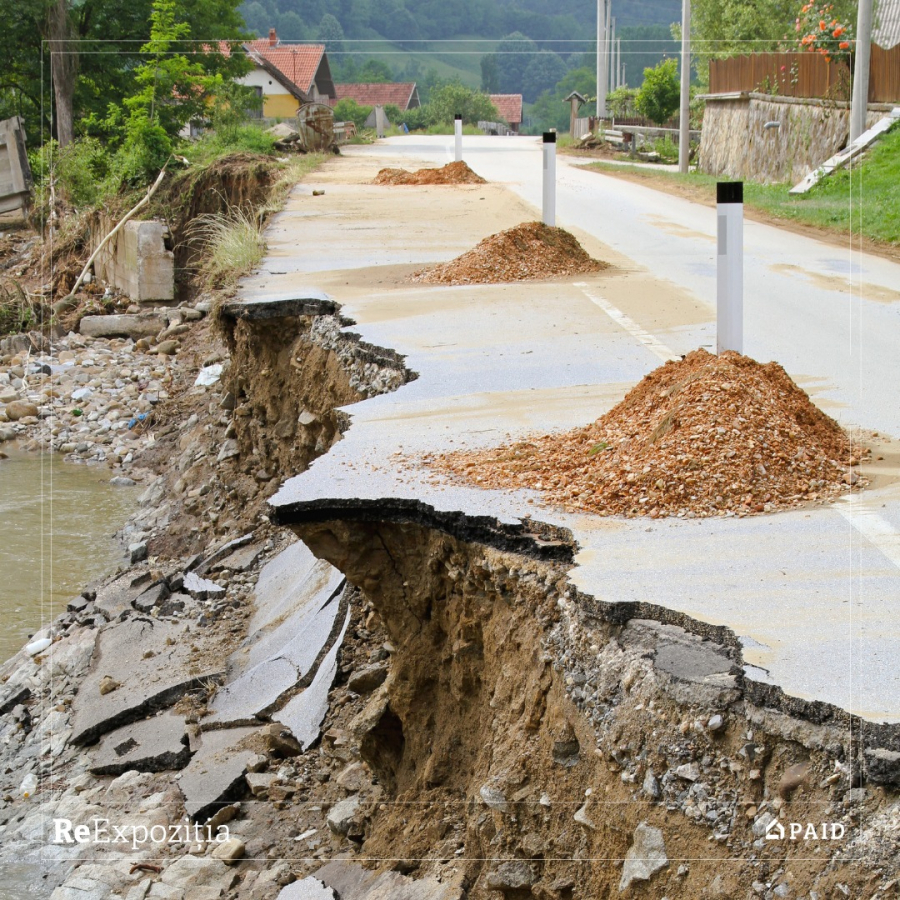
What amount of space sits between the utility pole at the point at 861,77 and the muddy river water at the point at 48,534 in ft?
49.0

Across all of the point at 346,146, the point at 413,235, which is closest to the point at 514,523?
the point at 413,235

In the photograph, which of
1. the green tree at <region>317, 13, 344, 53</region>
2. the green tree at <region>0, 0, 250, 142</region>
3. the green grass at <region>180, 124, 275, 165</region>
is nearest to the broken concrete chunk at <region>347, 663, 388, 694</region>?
the green grass at <region>180, 124, 275, 165</region>

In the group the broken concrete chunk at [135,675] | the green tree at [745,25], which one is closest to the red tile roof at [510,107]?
the green tree at [745,25]

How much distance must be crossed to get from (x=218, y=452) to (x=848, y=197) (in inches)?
486

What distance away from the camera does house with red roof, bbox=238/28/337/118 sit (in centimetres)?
6938

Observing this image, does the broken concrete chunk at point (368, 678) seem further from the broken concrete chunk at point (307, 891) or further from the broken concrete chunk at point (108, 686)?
the broken concrete chunk at point (108, 686)

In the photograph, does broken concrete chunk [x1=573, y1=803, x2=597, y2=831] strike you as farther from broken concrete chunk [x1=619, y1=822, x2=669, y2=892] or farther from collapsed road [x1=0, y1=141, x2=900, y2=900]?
broken concrete chunk [x1=619, y1=822, x2=669, y2=892]

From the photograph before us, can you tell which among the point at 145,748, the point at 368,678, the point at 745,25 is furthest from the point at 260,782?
the point at 745,25

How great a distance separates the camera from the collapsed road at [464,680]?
10.9 ft

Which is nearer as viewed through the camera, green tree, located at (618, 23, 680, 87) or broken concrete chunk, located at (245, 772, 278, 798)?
broken concrete chunk, located at (245, 772, 278, 798)

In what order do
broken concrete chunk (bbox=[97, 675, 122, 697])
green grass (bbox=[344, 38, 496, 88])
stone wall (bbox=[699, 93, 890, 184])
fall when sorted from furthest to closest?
green grass (bbox=[344, 38, 496, 88])
stone wall (bbox=[699, 93, 890, 184])
broken concrete chunk (bbox=[97, 675, 122, 697])

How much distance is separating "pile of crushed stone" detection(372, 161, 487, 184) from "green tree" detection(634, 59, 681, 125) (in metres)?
22.4

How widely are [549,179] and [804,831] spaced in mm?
10963

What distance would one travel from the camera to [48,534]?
1256 centimetres
